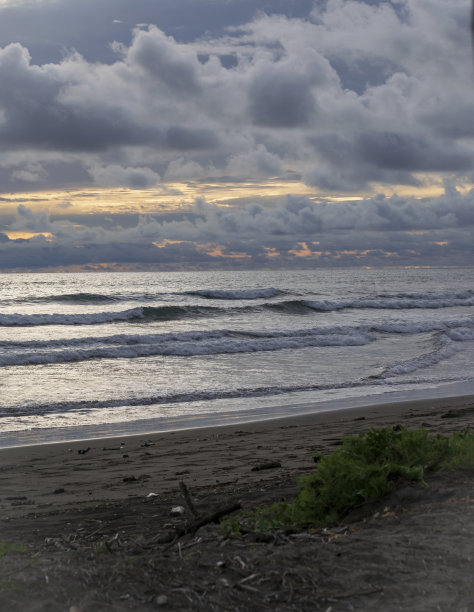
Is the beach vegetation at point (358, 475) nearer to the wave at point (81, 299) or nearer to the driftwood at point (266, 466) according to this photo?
the driftwood at point (266, 466)

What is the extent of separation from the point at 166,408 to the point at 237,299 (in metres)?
43.8

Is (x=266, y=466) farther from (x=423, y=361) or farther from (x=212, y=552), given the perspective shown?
(x=423, y=361)

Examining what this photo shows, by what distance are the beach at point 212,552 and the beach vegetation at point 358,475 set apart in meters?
0.18

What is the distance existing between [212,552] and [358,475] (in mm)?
1388

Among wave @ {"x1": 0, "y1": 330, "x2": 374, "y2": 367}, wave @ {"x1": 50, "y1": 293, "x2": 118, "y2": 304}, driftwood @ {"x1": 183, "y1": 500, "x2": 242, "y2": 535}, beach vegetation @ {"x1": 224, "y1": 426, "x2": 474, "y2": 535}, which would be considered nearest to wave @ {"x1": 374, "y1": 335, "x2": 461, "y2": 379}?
wave @ {"x1": 0, "y1": 330, "x2": 374, "y2": 367}

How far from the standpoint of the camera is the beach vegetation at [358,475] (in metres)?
4.43

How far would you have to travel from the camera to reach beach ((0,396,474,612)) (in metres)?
3.06

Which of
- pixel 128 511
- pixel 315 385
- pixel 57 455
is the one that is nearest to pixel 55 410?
pixel 57 455

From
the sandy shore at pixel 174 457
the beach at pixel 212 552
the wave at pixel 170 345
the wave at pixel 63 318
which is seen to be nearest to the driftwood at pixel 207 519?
the beach at pixel 212 552

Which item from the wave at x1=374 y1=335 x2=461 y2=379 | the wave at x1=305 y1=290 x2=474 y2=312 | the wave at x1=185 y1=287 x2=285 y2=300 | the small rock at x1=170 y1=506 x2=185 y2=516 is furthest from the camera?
the wave at x1=185 y1=287 x2=285 y2=300

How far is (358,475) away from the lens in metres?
4.55

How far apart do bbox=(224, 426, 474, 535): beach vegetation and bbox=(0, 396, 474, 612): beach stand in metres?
0.18

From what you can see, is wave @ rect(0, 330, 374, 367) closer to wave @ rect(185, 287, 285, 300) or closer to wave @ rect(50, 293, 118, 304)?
wave @ rect(50, 293, 118, 304)

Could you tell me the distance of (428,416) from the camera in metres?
10.7
